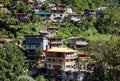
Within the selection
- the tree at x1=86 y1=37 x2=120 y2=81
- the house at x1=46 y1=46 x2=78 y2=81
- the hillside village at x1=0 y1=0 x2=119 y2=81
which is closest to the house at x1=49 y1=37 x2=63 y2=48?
the hillside village at x1=0 y1=0 x2=119 y2=81

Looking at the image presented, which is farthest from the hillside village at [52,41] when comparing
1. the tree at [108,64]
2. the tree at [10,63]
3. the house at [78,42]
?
the tree at [10,63]

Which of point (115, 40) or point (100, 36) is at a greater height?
point (115, 40)

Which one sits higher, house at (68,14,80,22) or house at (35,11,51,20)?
house at (35,11,51,20)

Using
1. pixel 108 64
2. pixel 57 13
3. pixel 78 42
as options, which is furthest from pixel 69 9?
pixel 108 64

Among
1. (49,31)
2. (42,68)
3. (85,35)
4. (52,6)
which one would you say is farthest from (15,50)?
(52,6)

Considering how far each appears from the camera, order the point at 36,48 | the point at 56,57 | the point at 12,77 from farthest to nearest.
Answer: the point at 36,48 < the point at 56,57 < the point at 12,77

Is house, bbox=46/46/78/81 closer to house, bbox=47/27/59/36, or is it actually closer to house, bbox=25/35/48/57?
house, bbox=25/35/48/57

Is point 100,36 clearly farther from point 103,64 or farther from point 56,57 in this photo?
point 103,64

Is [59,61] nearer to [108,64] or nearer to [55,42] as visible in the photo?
[55,42]
